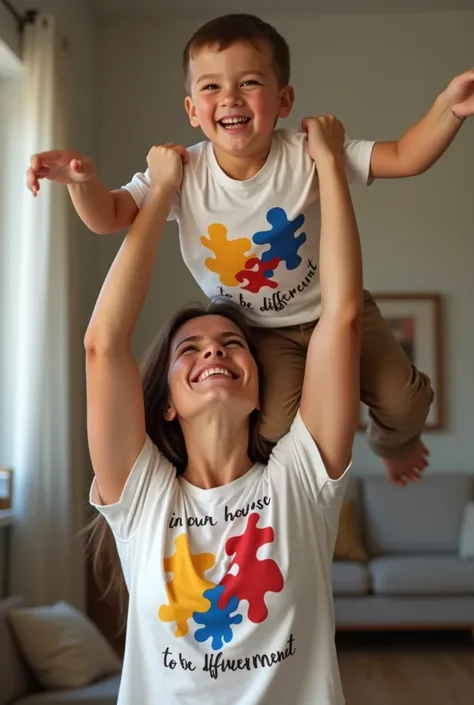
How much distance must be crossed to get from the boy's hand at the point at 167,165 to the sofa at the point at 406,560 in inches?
148

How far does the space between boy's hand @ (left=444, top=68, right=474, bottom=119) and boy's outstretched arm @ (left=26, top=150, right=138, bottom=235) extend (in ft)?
1.85

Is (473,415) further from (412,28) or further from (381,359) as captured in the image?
(381,359)

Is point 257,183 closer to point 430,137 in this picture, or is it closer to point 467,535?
point 430,137

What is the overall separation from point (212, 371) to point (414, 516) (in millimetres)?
4231

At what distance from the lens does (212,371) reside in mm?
1492

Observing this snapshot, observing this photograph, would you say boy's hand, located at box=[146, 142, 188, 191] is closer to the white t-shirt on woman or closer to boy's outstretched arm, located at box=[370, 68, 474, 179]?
boy's outstretched arm, located at box=[370, 68, 474, 179]

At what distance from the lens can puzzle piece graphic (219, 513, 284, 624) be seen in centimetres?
141

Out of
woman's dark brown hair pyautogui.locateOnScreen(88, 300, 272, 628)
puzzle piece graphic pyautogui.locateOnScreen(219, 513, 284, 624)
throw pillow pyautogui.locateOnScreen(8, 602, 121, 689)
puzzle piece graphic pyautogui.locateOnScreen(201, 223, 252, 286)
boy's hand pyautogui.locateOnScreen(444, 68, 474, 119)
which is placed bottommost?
throw pillow pyautogui.locateOnScreen(8, 602, 121, 689)

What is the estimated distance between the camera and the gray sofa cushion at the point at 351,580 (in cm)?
496

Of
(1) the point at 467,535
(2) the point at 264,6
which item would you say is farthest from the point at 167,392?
(2) the point at 264,6

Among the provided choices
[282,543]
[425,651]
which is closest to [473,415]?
[425,651]

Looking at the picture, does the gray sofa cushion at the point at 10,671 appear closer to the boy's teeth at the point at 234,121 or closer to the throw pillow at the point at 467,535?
the boy's teeth at the point at 234,121

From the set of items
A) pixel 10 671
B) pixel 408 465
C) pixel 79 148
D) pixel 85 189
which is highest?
pixel 79 148

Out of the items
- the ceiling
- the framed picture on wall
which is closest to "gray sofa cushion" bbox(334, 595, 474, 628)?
the framed picture on wall
